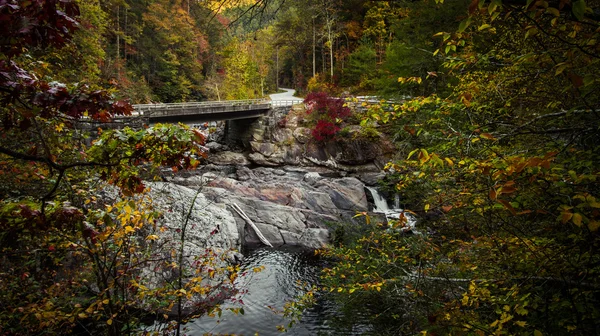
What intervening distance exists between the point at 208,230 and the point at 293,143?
16.7 metres

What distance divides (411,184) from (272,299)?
551 centimetres

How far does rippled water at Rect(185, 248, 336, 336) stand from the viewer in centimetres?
805

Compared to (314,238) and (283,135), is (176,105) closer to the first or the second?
(283,135)

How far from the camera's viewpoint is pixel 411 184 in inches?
313

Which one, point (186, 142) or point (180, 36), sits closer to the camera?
point (186, 142)

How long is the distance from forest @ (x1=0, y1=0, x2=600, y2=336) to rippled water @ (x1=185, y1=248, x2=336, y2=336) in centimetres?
67

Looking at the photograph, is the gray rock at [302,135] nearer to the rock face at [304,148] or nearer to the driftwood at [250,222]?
the rock face at [304,148]

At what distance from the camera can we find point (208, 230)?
10820mm

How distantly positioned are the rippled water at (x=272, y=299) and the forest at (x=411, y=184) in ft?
2.19

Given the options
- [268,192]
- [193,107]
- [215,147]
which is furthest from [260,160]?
[268,192]

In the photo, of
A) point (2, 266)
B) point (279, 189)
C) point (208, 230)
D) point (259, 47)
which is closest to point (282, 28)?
point (259, 47)

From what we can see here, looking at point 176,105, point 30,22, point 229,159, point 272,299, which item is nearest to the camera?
point 30,22

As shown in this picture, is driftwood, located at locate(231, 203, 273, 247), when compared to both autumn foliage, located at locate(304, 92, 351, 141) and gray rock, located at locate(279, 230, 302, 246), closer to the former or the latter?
gray rock, located at locate(279, 230, 302, 246)

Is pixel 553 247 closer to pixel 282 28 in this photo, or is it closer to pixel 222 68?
pixel 282 28
